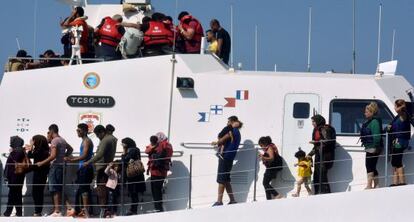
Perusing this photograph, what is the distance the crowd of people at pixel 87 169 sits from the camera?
16281 millimetres

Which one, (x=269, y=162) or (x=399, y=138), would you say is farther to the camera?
(x=269, y=162)

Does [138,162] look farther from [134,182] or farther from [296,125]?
[296,125]

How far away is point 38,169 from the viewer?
16609mm

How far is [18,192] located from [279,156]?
3.92m

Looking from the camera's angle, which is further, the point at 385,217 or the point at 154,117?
the point at 154,117

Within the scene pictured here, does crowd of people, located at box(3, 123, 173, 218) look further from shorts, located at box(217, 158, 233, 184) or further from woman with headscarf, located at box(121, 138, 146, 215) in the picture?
shorts, located at box(217, 158, 233, 184)

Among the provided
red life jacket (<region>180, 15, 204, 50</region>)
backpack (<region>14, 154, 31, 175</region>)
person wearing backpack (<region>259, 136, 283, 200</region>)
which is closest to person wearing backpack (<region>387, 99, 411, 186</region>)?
person wearing backpack (<region>259, 136, 283, 200</region>)

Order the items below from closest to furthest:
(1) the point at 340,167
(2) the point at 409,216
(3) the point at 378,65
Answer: (2) the point at 409,216 < (1) the point at 340,167 < (3) the point at 378,65

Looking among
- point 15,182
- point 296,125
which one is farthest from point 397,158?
point 15,182

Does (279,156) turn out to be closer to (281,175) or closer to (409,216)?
(281,175)

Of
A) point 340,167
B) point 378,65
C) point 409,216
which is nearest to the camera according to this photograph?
point 409,216

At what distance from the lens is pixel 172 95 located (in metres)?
17.0

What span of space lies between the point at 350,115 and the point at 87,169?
155 inches

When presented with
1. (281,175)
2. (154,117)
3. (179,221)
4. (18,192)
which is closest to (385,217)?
(281,175)
